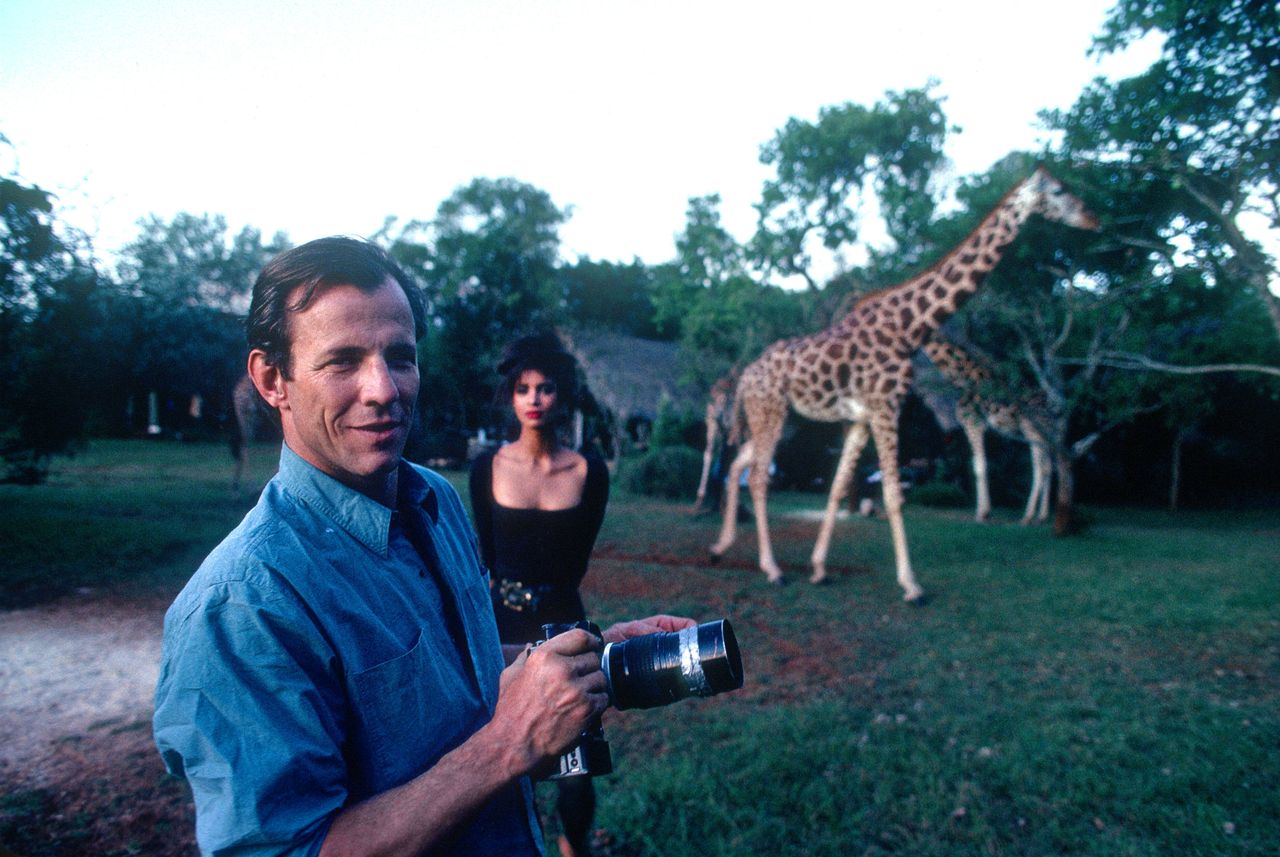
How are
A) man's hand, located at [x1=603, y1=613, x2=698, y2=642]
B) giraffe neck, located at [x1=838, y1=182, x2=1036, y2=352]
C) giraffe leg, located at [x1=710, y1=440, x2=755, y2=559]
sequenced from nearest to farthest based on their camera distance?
man's hand, located at [x1=603, y1=613, x2=698, y2=642] → giraffe neck, located at [x1=838, y1=182, x2=1036, y2=352] → giraffe leg, located at [x1=710, y1=440, x2=755, y2=559]

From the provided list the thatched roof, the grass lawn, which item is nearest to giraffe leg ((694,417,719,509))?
the grass lawn

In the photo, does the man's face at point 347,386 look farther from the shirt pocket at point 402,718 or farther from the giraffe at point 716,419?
the giraffe at point 716,419

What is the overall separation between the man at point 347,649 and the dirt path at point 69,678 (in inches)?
129

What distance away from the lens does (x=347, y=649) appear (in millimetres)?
1182

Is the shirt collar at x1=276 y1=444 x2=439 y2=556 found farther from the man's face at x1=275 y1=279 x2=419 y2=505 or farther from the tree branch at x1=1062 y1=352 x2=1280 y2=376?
the tree branch at x1=1062 y1=352 x2=1280 y2=376

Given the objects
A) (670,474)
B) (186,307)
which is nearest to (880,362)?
(670,474)

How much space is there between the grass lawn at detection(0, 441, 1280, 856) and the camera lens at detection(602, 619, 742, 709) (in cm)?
192

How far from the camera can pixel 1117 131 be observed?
19.6 ft

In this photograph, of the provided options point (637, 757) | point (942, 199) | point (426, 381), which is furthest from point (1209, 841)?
point (426, 381)

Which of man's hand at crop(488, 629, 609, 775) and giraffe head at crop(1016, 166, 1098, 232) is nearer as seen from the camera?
man's hand at crop(488, 629, 609, 775)

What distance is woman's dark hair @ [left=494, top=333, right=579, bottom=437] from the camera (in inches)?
128

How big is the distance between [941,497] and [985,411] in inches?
155

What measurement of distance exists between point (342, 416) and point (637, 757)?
308 centimetres

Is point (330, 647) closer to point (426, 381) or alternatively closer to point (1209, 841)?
point (1209, 841)
